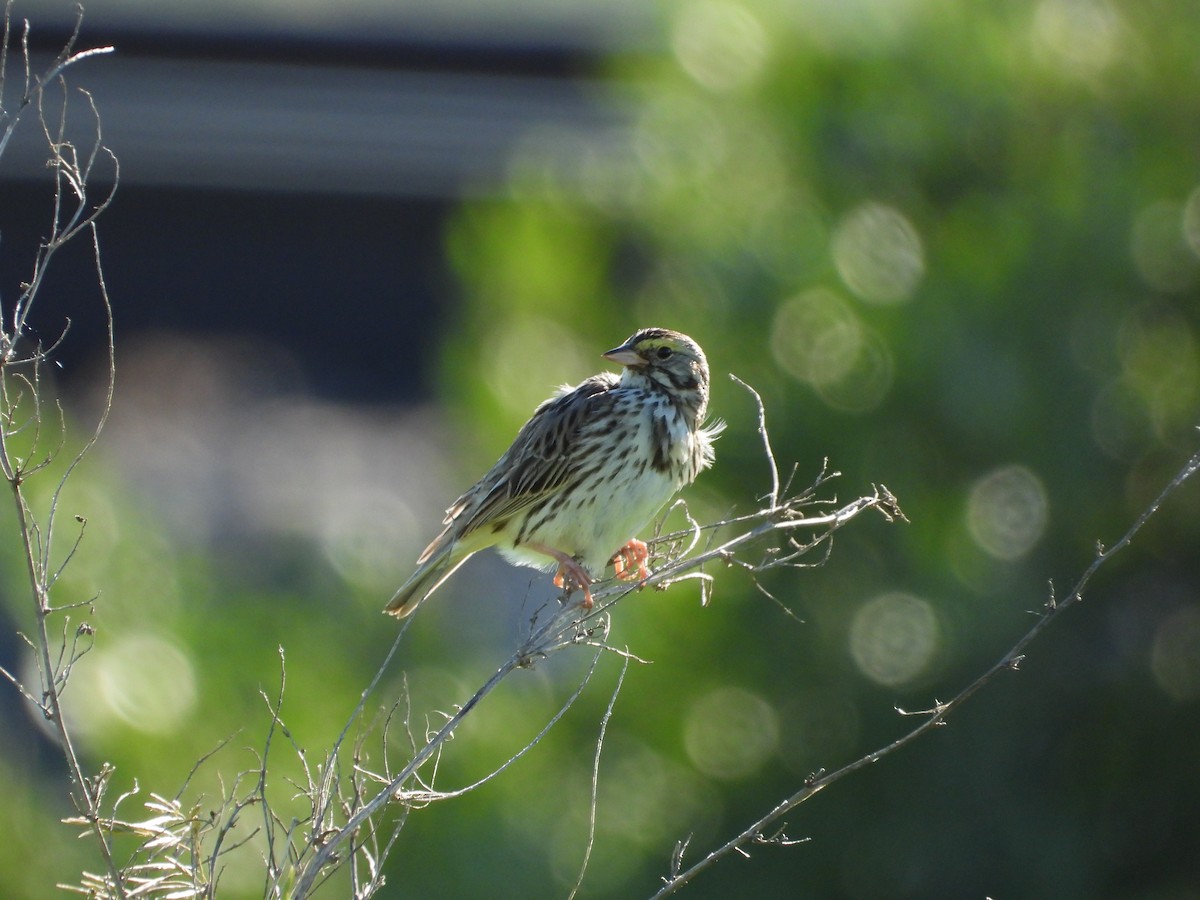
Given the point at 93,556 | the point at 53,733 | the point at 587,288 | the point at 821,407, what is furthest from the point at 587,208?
the point at 53,733

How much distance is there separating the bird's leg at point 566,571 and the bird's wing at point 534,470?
0.16 metres

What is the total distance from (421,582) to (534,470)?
1.69 feet

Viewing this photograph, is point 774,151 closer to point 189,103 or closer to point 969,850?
point 969,850

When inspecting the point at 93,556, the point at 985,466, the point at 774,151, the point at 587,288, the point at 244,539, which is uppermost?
the point at 774,151

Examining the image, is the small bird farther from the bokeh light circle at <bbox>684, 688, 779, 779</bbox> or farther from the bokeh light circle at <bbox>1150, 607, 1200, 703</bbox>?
the bokeh light circle at <bbox>1150, 607, 1200, 703</bbox>

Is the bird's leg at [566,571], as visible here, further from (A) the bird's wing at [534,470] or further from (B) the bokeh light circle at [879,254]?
(B) the bokeh light circle at [879,254]

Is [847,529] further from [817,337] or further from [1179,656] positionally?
[1179,656]

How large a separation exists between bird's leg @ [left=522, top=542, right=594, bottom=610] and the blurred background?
8.56 feet

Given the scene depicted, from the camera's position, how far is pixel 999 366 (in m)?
8.32

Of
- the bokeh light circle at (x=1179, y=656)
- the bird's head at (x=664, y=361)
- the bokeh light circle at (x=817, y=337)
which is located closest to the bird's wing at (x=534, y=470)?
the bird's head at (x=664, y=361)

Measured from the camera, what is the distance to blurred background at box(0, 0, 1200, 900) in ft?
26.6

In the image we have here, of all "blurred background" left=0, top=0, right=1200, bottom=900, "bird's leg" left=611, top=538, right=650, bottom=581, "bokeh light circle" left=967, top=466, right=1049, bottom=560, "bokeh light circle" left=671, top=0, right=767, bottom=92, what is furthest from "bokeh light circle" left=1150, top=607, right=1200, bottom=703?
"bird's leg" left=611, top=538, right=650, bottom=581

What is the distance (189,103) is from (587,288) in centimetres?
831

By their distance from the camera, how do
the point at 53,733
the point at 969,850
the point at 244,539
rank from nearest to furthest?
the point at 53,733 → the point at 969,850 → the point at 244,539
